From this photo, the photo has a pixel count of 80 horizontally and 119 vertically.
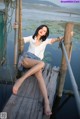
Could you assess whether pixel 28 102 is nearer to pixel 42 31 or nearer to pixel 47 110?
pixel 47 110

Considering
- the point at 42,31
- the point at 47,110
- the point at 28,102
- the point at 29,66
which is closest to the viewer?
the point at 47,110

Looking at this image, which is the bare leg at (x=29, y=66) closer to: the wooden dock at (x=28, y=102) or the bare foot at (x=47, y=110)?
the wooden dock at (x=28, y=102)

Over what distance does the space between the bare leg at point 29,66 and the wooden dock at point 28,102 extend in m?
0.08

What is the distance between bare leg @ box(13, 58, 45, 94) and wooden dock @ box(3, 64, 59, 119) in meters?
0.08

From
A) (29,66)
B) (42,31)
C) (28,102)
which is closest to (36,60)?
(29,66)

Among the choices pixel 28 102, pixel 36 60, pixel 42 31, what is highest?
pixel 42 31

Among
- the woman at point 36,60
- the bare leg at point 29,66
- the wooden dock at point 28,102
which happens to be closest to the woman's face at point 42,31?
the woman at point 36,60

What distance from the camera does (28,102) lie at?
3.14 meters

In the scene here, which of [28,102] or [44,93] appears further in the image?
[44,93]

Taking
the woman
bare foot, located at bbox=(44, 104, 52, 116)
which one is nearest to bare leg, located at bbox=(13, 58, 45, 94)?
the woman

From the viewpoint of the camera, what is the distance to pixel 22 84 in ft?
12.0

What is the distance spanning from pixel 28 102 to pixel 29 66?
0.91 m

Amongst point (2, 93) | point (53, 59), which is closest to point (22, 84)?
point (2, 93)

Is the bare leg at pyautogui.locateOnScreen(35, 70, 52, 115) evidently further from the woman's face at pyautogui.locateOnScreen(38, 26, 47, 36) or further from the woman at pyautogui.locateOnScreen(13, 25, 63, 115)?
the woman's face at pyautogui.locateOnScreen(38, 26, 47, 36)
